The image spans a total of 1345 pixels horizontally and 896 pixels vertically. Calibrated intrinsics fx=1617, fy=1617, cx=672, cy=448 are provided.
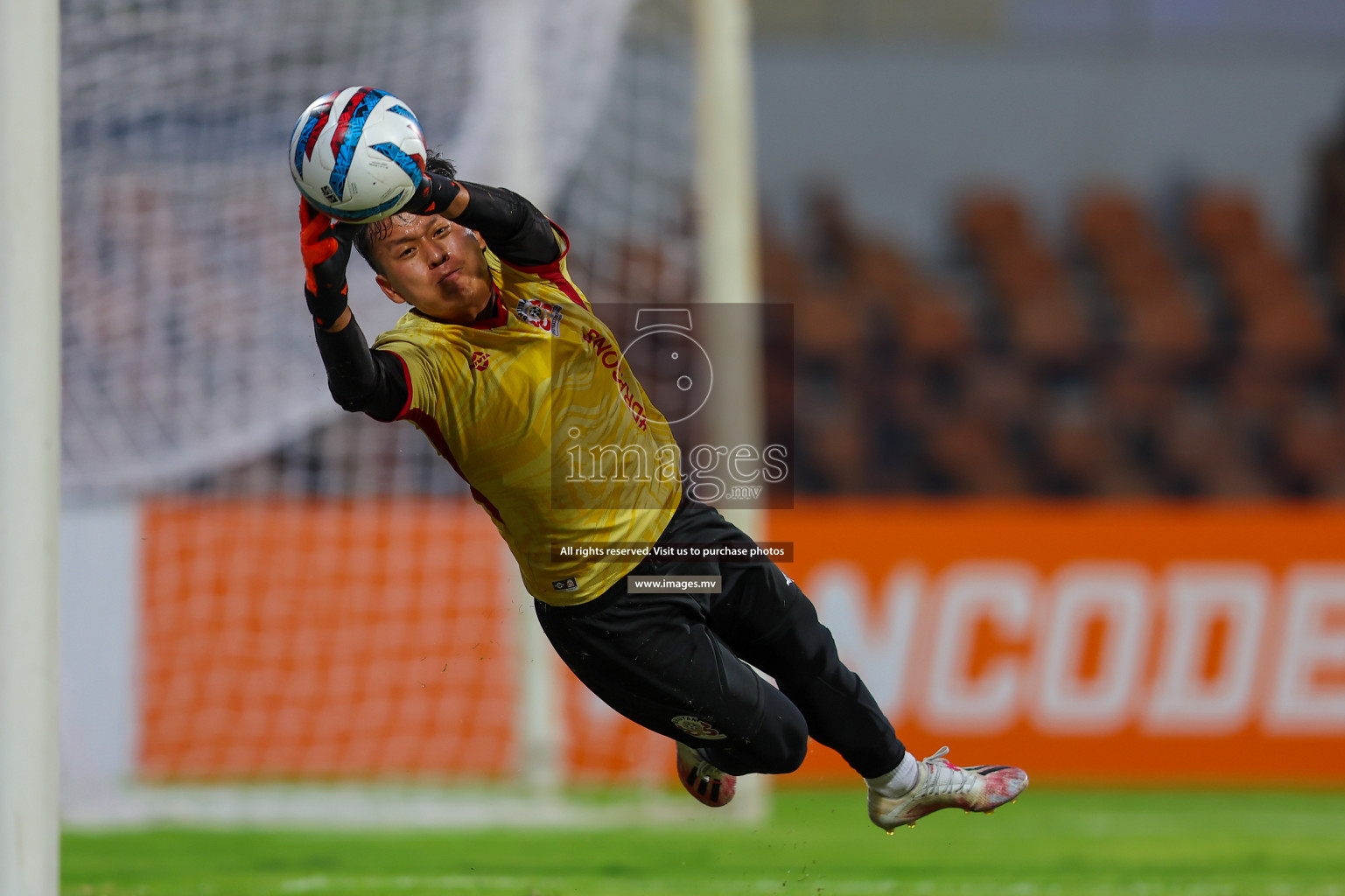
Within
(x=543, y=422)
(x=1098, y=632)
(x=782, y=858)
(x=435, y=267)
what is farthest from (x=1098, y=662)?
(x=435, y=267)

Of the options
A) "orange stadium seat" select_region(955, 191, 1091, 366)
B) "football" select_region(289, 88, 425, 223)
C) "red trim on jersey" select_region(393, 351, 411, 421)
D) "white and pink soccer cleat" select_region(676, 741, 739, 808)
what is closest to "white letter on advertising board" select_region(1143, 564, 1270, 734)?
"orange stadium seat" select_region(955, 191, 1091, 366)

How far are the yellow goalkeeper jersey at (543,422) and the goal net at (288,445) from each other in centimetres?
320

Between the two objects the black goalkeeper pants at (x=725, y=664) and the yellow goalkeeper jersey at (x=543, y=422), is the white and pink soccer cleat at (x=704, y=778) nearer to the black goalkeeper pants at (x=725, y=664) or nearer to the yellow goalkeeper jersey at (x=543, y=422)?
the black goalkeeper pants at (x=725, y=664)

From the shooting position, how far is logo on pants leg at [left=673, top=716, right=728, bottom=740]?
177 inches

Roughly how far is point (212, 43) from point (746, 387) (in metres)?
3.26

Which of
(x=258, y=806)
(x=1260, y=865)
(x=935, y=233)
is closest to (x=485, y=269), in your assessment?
(x=1260, y=865)

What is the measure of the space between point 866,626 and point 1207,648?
7.76 ft

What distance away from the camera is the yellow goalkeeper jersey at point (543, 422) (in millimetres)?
4262

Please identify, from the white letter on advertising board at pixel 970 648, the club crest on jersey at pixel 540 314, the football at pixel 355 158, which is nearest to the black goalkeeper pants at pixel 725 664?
the club crest on jersey at pixel 540 314

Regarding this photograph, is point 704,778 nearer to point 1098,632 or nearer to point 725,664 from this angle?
point 725,664

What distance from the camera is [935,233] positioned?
1655cm

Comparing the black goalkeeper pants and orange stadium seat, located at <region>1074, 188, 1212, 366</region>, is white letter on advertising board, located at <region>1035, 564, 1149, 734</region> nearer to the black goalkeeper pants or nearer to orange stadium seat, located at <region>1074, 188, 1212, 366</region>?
orange stadium seat, located at <region>1074, 188, 1212, 366</region>

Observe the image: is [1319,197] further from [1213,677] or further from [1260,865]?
[1260,865]

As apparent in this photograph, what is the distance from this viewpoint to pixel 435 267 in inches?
163
